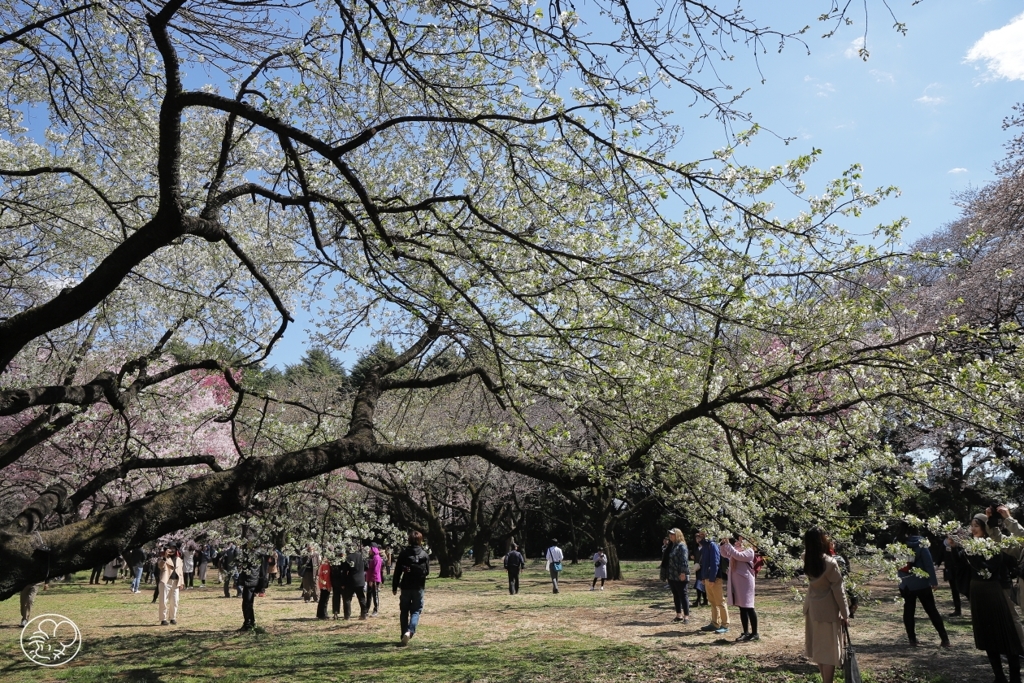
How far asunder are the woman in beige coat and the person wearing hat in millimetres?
1767

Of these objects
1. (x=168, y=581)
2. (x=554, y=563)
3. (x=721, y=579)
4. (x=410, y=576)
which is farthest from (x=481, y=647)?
(x=554, y=563)

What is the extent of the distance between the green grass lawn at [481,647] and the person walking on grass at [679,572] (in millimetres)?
288

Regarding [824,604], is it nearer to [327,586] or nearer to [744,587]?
[744,587]

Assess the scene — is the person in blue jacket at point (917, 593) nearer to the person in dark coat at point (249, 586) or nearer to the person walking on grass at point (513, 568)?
the person in dark coat at point (249, 586)

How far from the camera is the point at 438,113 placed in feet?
17.7

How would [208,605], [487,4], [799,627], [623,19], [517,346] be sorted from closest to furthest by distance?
[623,19] → [487,4] → [517,346] → [799,627] → [208,605]

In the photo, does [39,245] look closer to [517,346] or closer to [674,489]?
[517,346]

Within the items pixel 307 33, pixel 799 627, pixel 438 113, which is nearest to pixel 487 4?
pixel 438 113

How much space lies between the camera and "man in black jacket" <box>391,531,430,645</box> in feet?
32.0

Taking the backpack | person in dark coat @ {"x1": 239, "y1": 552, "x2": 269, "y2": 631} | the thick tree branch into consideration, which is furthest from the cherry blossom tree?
the backpack

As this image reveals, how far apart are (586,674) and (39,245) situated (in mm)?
8846

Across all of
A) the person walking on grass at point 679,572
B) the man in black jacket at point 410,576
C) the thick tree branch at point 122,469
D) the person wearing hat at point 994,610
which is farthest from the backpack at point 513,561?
the person wearing hat at point 994,610

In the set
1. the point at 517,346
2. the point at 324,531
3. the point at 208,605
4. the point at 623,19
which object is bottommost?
the point at 208,605

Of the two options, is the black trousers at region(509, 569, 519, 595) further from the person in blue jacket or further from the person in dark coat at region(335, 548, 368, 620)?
the person in blue jacket
